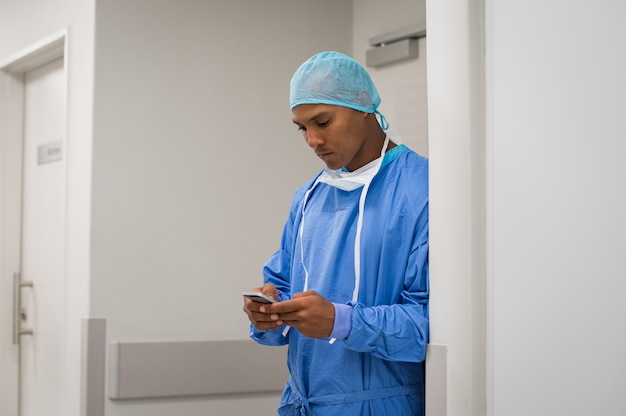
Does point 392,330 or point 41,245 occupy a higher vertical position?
point 41,245

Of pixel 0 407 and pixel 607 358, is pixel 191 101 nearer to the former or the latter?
pixel 0 407

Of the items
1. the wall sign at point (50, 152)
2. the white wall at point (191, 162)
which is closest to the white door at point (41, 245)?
the wall sign at point (50, 152)

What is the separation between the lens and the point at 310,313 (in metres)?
1.84

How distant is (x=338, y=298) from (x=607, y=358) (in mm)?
730

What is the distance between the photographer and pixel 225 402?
316 cm

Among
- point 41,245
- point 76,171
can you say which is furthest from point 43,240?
point 76,171

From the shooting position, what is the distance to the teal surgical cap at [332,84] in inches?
81.0

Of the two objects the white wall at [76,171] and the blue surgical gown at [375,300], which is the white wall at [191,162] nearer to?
the white wall at [76,171]

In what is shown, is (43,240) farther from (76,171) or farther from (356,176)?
(356,176)

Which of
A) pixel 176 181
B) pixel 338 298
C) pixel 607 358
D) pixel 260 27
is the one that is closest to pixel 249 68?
pixel 260 27

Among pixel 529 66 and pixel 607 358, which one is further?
pixel 529 66

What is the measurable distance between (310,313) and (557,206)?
592mm

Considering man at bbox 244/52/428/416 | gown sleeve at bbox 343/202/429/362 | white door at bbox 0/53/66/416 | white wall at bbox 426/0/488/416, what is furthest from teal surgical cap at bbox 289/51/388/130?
white door at bbox 0/53/66/416

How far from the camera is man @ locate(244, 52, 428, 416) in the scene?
6.10 ft
